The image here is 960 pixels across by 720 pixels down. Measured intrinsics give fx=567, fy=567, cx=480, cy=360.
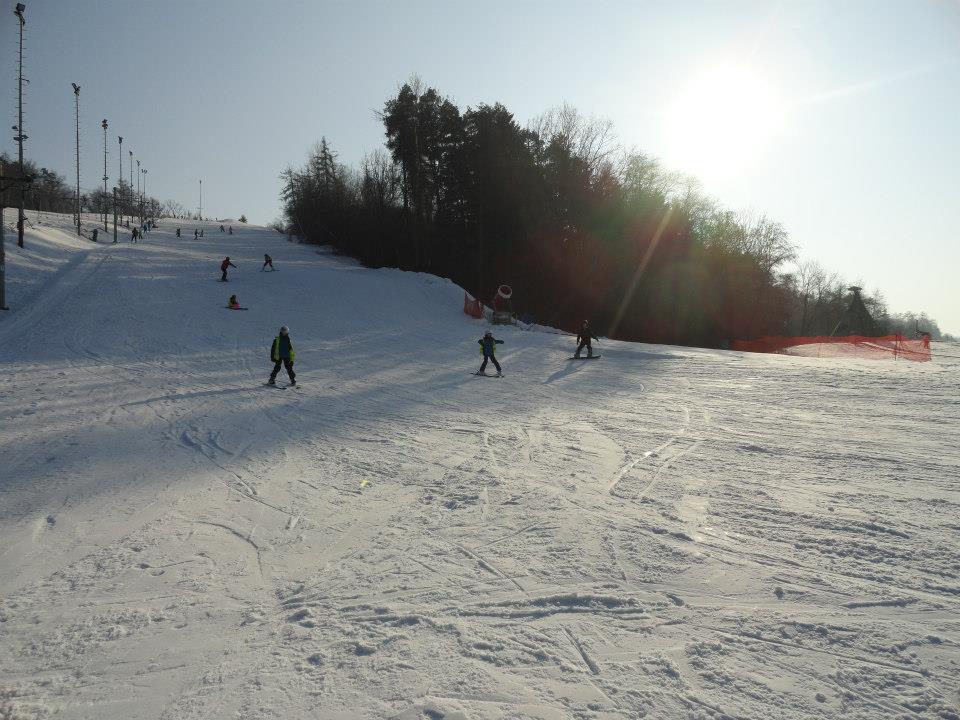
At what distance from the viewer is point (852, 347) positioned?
24.3 metres

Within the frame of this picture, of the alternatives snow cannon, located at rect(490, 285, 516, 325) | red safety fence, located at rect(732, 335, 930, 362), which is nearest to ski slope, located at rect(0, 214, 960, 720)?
red safety fence, located at rect(732, 335, 930, 362)

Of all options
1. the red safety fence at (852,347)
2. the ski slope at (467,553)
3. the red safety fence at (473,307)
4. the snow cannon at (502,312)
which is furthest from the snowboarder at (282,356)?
the red safety fence at (852,347)

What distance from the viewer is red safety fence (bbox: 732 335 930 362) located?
22.1 m

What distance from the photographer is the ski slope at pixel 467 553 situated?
11.5 feet

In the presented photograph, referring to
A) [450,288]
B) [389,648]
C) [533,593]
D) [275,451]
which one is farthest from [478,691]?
[450,288]

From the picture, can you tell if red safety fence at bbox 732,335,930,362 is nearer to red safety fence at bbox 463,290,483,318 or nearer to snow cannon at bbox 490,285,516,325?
snow cannon at bbox 490,285,516,325

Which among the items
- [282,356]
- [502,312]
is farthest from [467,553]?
[502,312]

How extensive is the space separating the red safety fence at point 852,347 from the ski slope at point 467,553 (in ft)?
35.2

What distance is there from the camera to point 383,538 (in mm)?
5668

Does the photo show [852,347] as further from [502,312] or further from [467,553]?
[467,553]

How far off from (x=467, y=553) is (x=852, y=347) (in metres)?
25.0

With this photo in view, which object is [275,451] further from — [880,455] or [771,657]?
[880,455]

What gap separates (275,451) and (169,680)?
5.32 metres

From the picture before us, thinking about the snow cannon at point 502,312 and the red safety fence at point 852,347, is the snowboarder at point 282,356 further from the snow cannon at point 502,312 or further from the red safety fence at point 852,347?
the red safety fence at point 852,347
